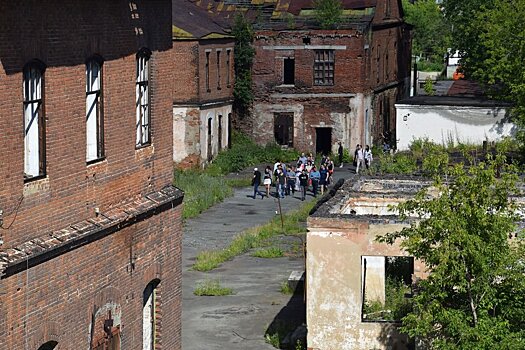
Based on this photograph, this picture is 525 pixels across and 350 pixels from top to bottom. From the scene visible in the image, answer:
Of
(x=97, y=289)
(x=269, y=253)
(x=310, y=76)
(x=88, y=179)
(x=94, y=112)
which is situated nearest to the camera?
(x=88, y=179)

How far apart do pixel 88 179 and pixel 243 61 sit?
37763 mm

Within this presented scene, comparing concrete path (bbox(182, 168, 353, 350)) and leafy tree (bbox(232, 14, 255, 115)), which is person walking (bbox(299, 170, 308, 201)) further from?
leafy tree (bbox(232, 14, 255, 115))

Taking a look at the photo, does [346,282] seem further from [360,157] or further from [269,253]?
[360,157]

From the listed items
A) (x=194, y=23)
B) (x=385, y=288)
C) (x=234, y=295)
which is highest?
(x=194, y=23)

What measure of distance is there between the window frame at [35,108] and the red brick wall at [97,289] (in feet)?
3.76

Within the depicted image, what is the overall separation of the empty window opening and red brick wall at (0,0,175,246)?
3458cm

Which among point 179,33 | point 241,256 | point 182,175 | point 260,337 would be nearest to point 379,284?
point 260,337

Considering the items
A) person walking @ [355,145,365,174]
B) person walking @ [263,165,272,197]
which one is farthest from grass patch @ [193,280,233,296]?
person walking @ [355,145,365,174]

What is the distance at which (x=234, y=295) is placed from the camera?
30125mm

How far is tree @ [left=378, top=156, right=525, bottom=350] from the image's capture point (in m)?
18.2

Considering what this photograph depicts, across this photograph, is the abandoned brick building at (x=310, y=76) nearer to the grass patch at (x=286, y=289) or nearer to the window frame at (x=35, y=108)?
the grass patch at (x=286, y=289)

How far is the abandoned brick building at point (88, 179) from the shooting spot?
15.2 m

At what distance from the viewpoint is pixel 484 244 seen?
60.1 feet

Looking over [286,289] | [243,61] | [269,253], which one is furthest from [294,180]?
[286,289]
